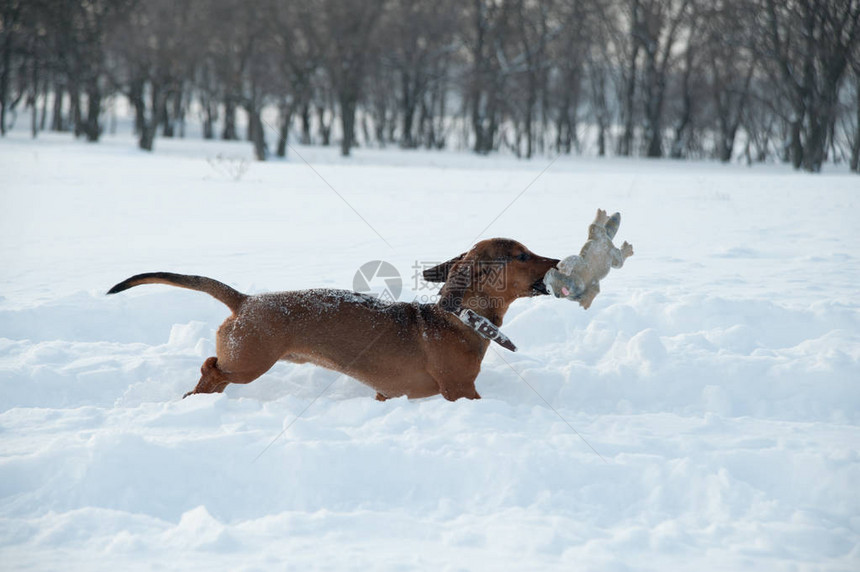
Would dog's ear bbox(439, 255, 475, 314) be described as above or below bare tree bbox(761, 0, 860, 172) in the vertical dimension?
below

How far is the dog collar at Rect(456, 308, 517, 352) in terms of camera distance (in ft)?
13.1

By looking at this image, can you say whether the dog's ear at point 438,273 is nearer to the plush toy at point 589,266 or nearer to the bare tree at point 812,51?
the plush toy at point 589,266

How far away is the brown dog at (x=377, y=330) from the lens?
3984 mm

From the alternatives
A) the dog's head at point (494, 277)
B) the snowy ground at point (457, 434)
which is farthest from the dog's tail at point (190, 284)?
the dog's head at point (494, 277)

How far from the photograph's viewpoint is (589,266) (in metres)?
4.05

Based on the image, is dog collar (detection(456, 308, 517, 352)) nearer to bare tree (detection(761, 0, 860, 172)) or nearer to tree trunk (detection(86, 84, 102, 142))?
bare tree (detection(761, 0, 860, 172))

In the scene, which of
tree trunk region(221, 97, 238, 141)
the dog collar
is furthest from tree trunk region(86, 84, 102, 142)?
the dog collar

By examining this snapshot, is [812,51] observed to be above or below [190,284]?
above

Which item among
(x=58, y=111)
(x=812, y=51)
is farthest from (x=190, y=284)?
(x=58, y=111)

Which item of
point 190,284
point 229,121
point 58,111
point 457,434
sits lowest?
point 457,434

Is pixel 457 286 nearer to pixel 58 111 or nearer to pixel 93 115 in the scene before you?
pixel 93 115

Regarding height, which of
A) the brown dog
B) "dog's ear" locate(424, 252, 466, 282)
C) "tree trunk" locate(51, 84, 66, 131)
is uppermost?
"tree trunk" locate(51, 84, 66, 131)

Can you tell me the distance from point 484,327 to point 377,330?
0.63m

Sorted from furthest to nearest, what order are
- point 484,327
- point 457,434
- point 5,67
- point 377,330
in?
point 5,67 → point 377,330 → point 484,327 → point 457,434
